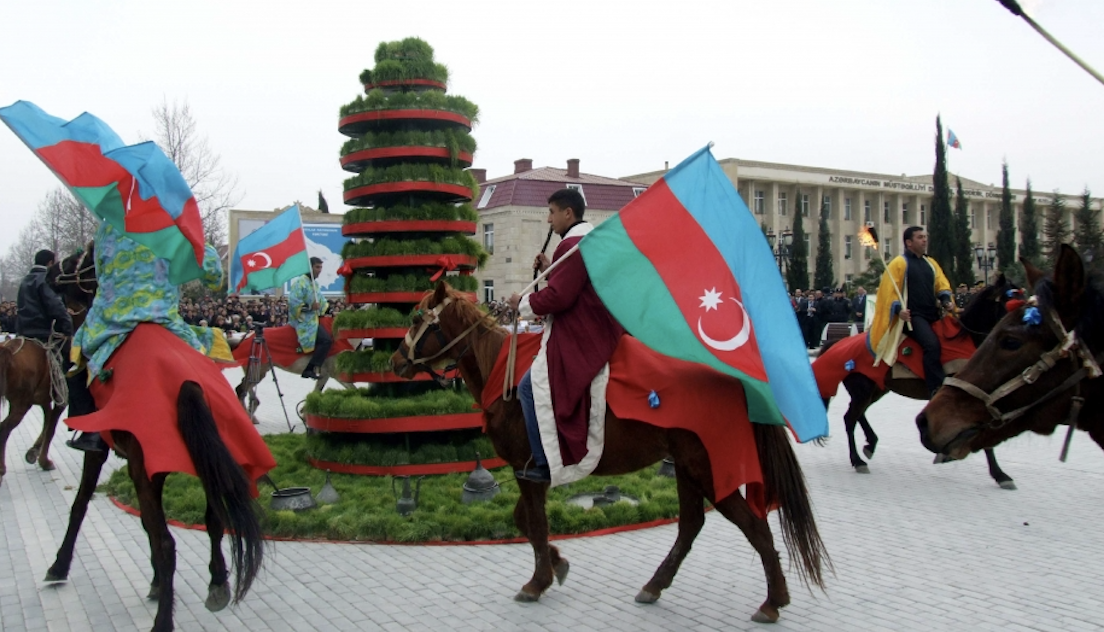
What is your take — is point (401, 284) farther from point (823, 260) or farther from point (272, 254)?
point (823, 260)

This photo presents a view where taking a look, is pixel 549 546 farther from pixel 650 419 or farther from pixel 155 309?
pixel 155 309

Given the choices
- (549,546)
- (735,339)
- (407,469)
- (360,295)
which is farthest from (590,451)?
(360,295)

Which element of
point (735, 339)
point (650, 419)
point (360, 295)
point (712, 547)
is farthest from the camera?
point (360, 295)

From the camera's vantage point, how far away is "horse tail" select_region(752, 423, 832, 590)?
4.86m

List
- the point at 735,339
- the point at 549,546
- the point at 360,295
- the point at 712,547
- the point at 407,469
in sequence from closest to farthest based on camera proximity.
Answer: the point at 735,339
the point at 549,546
the point at 712,547
the point at 407,469
the point at 360,295

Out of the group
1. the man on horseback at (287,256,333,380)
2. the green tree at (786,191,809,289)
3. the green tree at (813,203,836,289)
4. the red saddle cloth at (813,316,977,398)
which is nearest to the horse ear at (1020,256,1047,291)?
the red saddle cloth at (813,316,977,398)

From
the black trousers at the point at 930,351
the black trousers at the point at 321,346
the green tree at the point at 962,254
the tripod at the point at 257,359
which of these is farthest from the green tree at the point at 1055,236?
the green tree at the point at 962,254

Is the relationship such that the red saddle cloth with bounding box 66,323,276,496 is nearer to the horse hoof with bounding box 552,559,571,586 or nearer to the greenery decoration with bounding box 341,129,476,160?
the horse hoof with bounding box 552,559,571,586

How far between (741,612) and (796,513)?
0.83 m

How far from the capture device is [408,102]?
9242 millimetres

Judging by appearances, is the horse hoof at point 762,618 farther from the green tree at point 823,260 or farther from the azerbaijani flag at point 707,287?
the green tree at point 823,260

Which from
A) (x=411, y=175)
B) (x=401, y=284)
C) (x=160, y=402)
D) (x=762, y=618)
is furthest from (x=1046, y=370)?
(x=411, y=175)

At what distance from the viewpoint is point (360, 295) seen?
30.6 ft

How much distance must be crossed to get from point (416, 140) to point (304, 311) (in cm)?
411
